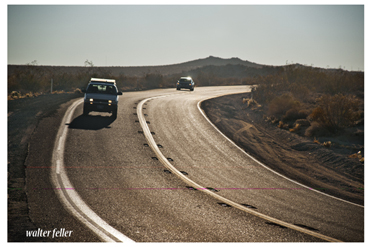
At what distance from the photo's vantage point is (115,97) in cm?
1827

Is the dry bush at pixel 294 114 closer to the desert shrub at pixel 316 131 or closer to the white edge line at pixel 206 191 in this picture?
the desert shrub at pixel 316 131

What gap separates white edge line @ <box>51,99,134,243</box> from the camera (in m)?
6.25

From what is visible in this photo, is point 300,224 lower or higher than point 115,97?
lower

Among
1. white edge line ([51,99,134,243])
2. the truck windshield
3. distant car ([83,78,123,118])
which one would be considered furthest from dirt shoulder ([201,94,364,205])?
white edge line ([51,99,134,243])

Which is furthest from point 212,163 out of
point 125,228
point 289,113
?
point 289,113

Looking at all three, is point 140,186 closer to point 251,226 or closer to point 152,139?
point 251,226

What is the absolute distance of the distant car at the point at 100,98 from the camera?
1781 cm

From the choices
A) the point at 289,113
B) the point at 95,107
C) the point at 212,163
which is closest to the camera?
the point at 212,163

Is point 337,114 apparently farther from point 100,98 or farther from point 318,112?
point 100,98

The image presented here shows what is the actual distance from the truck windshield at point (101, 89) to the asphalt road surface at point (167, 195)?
2.71m

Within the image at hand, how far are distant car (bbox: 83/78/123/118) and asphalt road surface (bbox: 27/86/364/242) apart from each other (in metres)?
1.86

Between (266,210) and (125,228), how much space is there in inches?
153

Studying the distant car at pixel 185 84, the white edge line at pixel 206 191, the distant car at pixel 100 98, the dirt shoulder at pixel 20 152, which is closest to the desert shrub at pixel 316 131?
the white edge line at pixel 206 191

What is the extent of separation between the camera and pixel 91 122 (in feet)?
56.2
